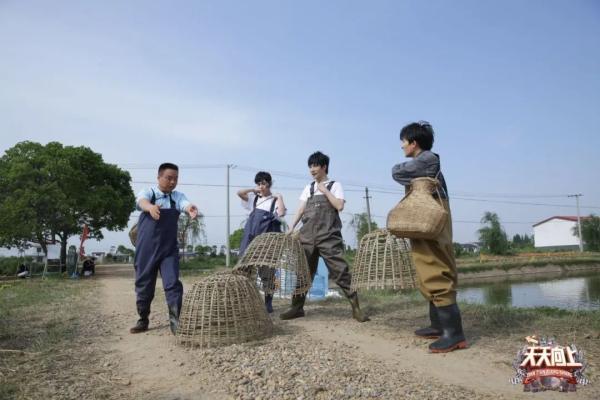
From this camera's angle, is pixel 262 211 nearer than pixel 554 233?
Yes

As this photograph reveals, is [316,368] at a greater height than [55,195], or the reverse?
[55,195]

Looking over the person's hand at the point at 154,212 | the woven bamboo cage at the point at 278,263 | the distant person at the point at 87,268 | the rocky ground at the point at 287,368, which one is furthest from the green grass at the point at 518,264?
the person's hand at the point at 154,212

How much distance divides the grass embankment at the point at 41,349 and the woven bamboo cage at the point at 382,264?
275 centimetres

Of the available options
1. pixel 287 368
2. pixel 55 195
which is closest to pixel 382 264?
pixel 287 368

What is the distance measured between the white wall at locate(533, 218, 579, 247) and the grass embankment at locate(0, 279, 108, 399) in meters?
79.0

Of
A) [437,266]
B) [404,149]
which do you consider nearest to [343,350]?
[437,266]

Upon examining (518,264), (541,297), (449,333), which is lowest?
(541,297)

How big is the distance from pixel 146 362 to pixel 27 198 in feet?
54.8

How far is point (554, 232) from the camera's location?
7400 centimetres

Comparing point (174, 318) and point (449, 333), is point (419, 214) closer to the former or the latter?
point (449, 333)

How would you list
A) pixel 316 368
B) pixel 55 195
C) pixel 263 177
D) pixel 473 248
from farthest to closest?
pixel 473 248, pixel 55 195, pixel 263 177, pixel 316 368

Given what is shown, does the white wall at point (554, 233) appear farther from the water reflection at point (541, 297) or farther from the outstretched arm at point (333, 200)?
the outstretched arm at point (333, 200)

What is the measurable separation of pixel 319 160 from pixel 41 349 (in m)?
3.54

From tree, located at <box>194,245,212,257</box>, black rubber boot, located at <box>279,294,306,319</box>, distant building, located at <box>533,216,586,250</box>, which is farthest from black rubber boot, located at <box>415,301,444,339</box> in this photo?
distant building, located at <box>533,216,586,250</box>
